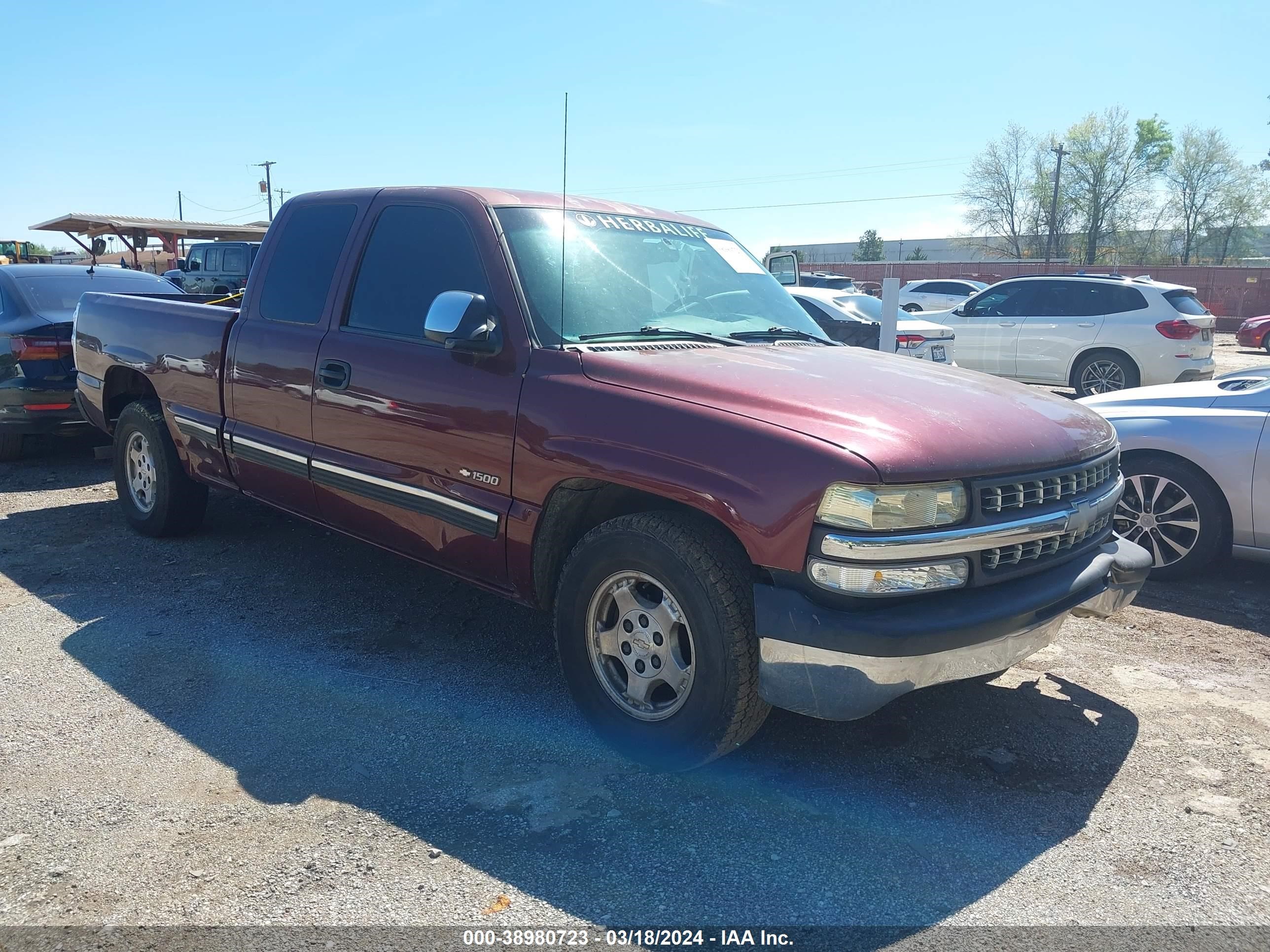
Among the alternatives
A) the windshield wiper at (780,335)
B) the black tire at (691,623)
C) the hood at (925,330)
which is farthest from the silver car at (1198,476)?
the hood at (925,330)

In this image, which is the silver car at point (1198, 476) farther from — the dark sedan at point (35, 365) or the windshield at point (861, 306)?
the dark sedan at point (35, 365)

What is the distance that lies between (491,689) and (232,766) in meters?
1.02

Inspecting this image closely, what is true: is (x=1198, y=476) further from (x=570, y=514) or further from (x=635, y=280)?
(x=570, y=514)

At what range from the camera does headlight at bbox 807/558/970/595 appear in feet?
9.03

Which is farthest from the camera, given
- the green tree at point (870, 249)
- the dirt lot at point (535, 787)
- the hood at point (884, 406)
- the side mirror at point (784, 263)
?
the green tree at point (870, 249)

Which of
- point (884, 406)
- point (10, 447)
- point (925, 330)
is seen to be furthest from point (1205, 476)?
point (10, 447)

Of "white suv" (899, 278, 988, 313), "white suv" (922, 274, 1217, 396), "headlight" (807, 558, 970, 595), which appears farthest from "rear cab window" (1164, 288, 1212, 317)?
"white suv" (899, 278, 988, 313)

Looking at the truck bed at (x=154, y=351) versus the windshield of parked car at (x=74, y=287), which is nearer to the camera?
the truck bed at (x=154, y=351)

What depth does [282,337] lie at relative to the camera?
4.52 metres

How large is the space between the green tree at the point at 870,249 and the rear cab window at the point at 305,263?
71.9 metres

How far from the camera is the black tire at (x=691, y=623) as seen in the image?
2.93 m

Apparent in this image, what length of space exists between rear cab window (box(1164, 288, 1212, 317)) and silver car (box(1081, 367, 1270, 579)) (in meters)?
7.12

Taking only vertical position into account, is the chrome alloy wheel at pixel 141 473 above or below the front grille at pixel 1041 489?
below

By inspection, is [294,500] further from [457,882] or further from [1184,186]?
[1184,186]
